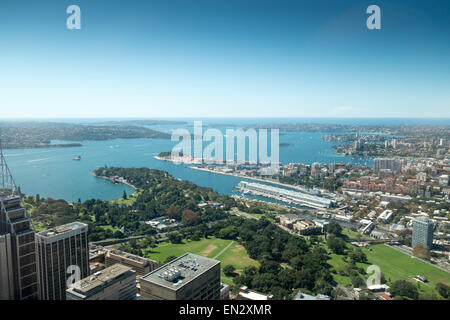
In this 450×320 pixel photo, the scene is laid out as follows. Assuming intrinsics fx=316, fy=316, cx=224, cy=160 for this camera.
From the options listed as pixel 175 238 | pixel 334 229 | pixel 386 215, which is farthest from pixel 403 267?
pixel 175 238

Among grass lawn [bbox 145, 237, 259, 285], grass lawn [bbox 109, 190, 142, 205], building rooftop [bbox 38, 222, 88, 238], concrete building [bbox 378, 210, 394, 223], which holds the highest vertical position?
building rooftop [bbox 38, 222, 88, 238]

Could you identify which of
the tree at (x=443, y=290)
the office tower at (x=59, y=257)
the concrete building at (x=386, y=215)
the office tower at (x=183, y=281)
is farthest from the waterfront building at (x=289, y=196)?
the office tower at (x=59, y=257)

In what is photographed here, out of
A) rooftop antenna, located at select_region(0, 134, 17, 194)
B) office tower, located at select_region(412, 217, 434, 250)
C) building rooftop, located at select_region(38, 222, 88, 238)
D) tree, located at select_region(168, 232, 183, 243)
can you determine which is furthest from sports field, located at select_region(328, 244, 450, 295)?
rooftop antenna, located at select_region(0, 134, 17, 194)

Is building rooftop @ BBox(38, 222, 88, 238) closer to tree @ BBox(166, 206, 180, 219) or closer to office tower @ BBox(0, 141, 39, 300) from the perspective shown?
office tower @ BBox(0, 141, 39, 300)

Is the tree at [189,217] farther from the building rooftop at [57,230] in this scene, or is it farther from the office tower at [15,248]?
the office tower at [15,248]

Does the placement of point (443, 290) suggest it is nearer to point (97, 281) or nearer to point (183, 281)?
point (183, 281)

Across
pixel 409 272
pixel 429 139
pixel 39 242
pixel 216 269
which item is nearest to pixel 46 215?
pixel 39 242
